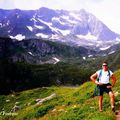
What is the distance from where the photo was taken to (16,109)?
56.4m

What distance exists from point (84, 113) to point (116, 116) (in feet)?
14.4

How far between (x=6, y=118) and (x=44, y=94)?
37.1 metres

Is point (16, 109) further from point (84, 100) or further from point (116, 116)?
point (116, 116)

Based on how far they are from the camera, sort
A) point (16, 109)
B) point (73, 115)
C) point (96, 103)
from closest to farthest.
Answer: point (73, 115), point (96, 103), point (16, 109)

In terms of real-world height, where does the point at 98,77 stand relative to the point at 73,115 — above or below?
above

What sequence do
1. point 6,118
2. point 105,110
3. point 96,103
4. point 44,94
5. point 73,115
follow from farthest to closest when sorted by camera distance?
1. point 44,94
2. point 6,118
3. point 96,103
4. point 73,115
5. point 105,110

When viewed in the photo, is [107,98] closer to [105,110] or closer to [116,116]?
[105,110]

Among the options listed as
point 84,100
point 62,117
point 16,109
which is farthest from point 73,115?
point 16,109

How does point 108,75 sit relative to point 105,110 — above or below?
above

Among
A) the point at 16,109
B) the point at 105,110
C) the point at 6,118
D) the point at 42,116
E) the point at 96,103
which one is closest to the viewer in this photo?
the point at 105,110

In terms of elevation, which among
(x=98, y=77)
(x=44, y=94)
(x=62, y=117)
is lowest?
(x=44, y=94)

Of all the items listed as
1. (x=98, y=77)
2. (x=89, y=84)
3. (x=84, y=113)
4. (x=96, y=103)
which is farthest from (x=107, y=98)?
(x=89, y=84)

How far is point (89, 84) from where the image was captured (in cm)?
4891

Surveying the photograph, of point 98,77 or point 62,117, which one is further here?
point 62,117
